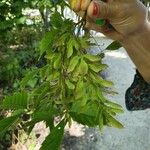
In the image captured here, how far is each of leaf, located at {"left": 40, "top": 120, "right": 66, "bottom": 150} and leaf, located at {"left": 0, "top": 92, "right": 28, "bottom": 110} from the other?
0.09m

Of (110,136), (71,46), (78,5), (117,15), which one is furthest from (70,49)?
(110,136)

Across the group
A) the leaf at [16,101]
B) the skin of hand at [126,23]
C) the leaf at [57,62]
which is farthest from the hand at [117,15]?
the leaf at [16,101]

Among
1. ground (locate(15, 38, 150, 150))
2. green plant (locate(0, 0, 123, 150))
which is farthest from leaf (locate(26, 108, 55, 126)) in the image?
ground (locate(15, 38, 150, 150))

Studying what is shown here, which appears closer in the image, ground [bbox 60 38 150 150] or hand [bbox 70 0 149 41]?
hand [bbox 70 0 149 41]

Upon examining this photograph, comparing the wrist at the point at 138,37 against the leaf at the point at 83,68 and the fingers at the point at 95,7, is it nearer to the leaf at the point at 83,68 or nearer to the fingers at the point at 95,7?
the fingers at the point at 95,7

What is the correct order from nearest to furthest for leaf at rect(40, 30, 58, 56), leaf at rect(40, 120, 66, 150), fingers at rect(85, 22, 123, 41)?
leaf at rect(40, 120, 66, 150)
leaf at rect(40, 30, 58, 56)
fingers at rect(85, 22, 123, 41)

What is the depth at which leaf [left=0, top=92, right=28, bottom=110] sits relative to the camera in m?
0.77

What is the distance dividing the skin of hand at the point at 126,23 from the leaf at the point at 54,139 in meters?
0.26

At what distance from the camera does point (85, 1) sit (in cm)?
86

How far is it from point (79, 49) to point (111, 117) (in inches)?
6.0

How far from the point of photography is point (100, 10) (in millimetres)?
905

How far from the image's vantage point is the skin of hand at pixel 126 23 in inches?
35.2

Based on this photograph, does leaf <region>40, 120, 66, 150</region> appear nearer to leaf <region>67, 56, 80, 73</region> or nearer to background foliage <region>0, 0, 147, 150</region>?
background foliage <region>0, 0, 147, 150</region>

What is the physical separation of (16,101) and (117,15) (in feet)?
1.19
